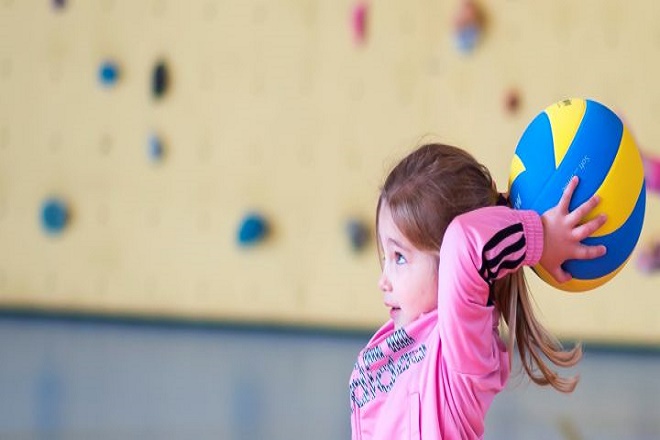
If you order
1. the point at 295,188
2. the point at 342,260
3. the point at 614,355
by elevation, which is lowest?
the point at 614,355

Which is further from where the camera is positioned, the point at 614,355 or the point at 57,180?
the point at 57,180

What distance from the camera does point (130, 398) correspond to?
382 centimetres

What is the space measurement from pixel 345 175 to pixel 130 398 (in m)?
1.91

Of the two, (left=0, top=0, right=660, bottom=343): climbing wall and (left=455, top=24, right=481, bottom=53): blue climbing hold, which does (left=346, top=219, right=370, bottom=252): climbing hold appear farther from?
(left=455, top=24, right=481, bottom=53): blue climbing hold

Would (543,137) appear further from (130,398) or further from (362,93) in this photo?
(362,93)

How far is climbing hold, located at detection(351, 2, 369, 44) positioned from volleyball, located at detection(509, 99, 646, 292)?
12.1ft

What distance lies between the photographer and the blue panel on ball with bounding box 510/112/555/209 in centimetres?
158

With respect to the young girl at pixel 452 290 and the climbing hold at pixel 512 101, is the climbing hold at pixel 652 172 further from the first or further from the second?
the young girl at pixel 452 290

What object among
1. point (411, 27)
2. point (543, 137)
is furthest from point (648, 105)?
point (543, 137)

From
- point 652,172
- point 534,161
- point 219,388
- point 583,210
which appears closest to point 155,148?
point 219,388

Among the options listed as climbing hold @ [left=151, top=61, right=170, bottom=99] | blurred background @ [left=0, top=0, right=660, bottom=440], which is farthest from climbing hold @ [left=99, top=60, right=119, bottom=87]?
climbing hold @ [left=151, top=61, right=170, bottom=99]

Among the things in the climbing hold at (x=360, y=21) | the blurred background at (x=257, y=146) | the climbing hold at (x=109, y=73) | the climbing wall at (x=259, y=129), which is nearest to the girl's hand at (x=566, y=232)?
the blurred background at (x=257, y=146)

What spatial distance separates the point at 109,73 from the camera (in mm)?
5492

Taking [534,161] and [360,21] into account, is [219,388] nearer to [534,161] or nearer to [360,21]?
[360,21]
